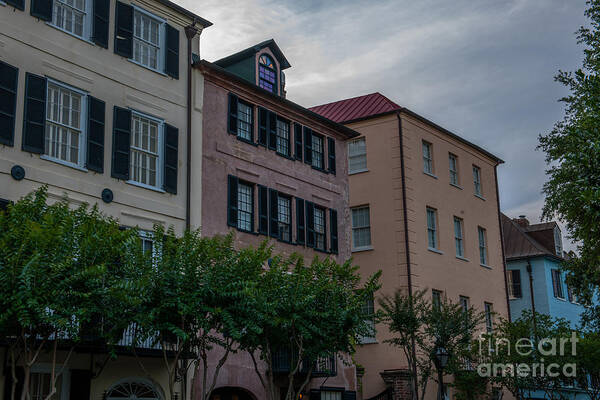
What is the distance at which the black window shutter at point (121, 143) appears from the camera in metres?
19.5

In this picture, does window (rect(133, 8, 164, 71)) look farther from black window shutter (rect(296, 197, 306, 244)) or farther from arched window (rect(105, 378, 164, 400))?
arched window (rect(105, 378, 164, 400))

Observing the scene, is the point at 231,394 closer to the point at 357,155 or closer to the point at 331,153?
the point at 331,153

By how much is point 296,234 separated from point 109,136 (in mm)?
8024

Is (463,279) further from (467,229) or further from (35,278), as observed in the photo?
(35,278)

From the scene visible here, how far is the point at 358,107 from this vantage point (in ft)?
110

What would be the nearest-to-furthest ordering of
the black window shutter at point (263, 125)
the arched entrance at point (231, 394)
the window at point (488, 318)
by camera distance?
the arched entrance at point (231, 394)
the black window shutter at point (263, 125)
the window at point (488, 318)

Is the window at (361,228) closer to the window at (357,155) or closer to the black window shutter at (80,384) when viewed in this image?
the window at (357,155)

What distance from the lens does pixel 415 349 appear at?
28.9 meters

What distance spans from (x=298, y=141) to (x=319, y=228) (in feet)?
10.0

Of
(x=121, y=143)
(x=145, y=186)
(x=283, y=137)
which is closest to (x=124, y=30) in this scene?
(x=121, y=143)

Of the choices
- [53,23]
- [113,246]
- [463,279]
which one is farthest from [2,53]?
[463,279]

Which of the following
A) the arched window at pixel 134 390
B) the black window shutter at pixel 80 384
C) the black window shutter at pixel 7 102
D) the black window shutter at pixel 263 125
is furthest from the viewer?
the black window shutter at pixel 263 125

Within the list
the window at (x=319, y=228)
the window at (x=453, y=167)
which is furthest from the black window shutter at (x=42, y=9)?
the window at (x=453, y=167)

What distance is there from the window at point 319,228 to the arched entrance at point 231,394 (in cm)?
573
